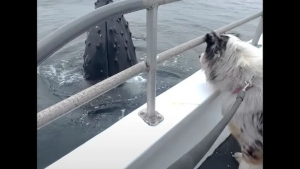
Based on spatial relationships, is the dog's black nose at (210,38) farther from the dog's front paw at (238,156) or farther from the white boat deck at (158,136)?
the dog's front paw at (238,156)

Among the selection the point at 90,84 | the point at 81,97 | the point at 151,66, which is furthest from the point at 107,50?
the point at 81,97

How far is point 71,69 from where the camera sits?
4352 mm

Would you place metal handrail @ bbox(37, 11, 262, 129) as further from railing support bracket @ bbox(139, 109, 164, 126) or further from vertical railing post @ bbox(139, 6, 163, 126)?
railing support bracket @ bbox(139, 109, 164, 126)

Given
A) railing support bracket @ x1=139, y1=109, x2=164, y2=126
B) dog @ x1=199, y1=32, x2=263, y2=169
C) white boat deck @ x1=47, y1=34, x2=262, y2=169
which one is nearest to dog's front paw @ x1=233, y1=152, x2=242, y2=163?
dog @ x1=199, y1=32, x2=263, y2=169

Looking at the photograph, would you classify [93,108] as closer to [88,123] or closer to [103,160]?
[88,123]

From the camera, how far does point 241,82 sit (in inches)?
88.0

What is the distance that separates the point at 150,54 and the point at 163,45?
4.18 meters

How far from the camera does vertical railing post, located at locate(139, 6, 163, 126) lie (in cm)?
167

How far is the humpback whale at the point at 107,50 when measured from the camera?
3.43 m
